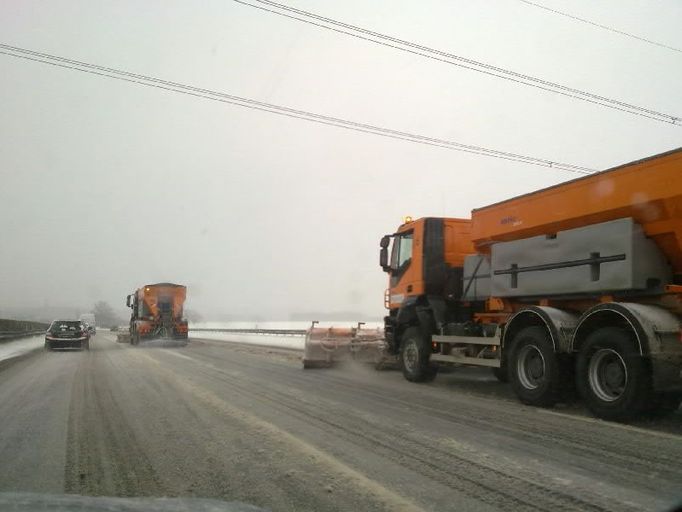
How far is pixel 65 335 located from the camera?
1021 inches

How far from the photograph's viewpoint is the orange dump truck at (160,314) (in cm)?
3136

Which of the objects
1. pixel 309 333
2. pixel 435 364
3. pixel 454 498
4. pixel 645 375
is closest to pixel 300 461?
pixel 454 498

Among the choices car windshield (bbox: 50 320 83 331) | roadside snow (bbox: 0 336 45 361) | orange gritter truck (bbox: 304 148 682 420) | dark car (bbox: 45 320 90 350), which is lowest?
roadside snow (bbox: 0 336 45 361)

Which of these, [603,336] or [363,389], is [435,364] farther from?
[603,336]

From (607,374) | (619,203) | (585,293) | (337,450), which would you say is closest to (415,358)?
(585,293)

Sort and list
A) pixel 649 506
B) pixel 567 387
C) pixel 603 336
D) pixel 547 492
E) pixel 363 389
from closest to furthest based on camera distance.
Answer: pixel 649 506, pixel 547 492, pixel 603 336, pixel 567 387, pixel 363 389

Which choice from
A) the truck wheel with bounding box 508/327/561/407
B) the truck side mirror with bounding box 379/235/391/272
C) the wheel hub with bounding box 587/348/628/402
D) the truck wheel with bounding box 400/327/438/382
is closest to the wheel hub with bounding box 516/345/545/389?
the truck wheel with bounding box 508/327/561/407

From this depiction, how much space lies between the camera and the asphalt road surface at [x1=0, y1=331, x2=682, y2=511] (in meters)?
4.38

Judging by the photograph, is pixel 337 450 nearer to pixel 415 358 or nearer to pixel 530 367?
pixel 530 367

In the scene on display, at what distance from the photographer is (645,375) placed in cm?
688

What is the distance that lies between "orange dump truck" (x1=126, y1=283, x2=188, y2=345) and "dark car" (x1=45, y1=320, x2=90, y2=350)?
4.76 meters

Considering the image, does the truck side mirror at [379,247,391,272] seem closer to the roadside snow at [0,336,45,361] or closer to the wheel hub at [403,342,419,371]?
the wheel hub at [403,342,419,371]

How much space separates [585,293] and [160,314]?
27139 millimetres

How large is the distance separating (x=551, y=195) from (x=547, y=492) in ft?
17.5
